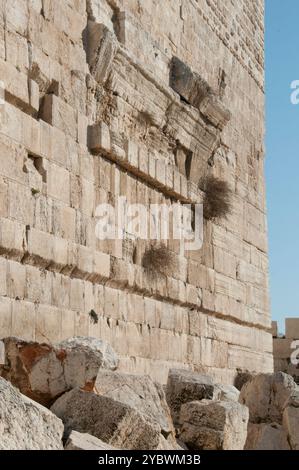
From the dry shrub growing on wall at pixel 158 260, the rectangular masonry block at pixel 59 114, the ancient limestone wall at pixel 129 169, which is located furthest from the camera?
the dry shrub growing on wall at pixel 158 260

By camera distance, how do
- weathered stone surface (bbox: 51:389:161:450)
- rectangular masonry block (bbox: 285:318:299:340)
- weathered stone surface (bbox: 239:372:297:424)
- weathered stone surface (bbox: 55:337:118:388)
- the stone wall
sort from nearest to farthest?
weathered stone surface (bbox: 51:389:161:450) → weathered stone surface (bbox: 55:337:118:388) → weathered stone surface (bbox: 239:372:297:424) → the stone wall → rectangular masonry block (bbox: 285:318:299:340)

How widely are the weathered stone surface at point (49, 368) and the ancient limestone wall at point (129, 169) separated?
2.95ft

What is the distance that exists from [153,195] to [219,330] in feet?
8.23

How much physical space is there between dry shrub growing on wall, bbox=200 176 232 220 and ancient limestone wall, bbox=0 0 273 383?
0.48 feet

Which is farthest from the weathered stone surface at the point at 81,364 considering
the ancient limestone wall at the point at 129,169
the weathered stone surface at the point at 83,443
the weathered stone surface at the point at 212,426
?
the ancient limestone wall at the point at 129,169

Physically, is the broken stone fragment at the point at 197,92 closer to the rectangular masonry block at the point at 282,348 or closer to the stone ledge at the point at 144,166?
the stone ledge at the point at 144,166

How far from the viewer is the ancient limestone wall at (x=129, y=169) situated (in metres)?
7.43

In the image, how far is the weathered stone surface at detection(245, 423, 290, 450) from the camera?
6941 millimetres

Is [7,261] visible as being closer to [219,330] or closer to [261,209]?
[219,330]

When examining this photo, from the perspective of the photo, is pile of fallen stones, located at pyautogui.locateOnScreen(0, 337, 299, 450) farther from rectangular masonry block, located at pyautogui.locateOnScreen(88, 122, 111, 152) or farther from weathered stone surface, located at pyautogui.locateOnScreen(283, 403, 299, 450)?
rectangular masonry block, located at pyautogui.locateOnScreen(88, 122, 111, 152)

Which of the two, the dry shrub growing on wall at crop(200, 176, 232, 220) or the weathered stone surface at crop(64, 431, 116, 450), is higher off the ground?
the dry shrub growing on wall at crop(200, 176, 232, 220)

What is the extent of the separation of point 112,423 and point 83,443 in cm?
61

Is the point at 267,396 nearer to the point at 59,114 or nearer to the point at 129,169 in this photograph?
the point at 129,169

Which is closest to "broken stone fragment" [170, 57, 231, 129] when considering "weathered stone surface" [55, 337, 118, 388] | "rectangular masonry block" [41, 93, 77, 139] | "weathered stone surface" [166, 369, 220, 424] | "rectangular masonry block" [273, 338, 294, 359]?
"rectangular masonry block" [41, 93, 77, 139]
